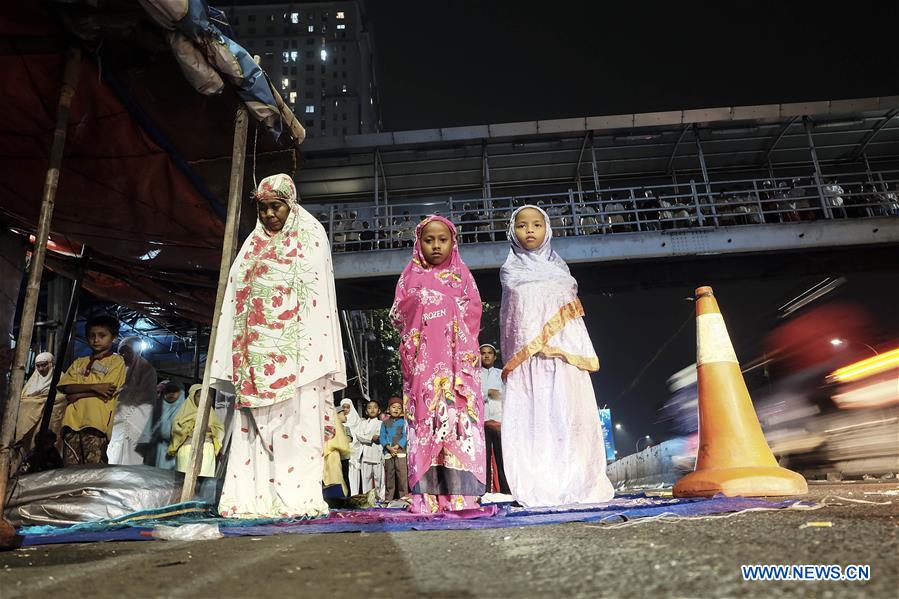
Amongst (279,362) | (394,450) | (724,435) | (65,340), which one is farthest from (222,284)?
(394,450)

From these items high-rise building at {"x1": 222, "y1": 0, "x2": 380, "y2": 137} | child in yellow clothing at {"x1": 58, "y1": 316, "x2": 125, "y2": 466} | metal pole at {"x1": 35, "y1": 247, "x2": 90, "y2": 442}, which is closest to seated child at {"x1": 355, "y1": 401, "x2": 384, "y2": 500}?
metal pole at {"x1": 35, "y1": 247, "x2": 90, "y2": 442}

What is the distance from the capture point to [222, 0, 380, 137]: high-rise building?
2601 inches

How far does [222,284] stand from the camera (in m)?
3.60

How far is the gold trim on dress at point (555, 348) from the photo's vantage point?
380cm

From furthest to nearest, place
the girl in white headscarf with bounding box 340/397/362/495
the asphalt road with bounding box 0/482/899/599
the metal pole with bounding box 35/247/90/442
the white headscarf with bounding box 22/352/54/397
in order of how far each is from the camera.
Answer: the girl in white headscarf with bounding box 340/397/362/495, the white headscarf with bounding box 22/352/54/397, the metal pole with bounding box 35/247/90/442, the asphalt road with bounding box 0/482/899/599

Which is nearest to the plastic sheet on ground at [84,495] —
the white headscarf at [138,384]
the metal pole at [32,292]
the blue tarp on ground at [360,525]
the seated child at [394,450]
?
the blue tarp on ground at [360,525]

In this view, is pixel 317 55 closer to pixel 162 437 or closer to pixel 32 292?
pixel 162 437

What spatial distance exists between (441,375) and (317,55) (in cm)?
7353

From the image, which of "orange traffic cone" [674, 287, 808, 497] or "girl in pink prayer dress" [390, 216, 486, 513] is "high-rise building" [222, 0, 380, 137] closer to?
"girl in pink prayer dress" [390, 216, 486, 513]

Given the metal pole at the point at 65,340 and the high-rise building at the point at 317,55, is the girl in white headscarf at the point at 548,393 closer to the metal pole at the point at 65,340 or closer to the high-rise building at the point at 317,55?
the metal pole at the point at 65,340

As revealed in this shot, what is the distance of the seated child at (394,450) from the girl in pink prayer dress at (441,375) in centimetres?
545

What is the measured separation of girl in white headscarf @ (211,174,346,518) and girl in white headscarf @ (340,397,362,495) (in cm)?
623

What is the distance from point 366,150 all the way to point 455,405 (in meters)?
12.0

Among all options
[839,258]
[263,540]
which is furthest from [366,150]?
[263,540]
